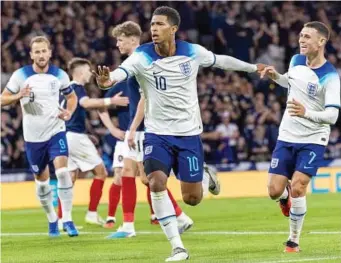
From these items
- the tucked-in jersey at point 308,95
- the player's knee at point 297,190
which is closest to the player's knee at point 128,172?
the tucked-in jersey at point 308,95

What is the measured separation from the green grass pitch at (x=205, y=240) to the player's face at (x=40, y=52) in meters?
2.39

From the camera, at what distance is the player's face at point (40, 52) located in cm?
1407

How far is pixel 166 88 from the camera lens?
1082 cm

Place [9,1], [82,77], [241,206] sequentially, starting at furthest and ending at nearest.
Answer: [9,1] → [241,206] → [82,77]

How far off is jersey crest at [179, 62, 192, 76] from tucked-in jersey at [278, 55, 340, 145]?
115 centimetres

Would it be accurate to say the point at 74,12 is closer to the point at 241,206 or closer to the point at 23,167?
the point at 23,167

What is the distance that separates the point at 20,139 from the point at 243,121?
616 cm

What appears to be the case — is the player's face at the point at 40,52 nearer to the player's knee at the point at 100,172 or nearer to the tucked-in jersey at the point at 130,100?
the tucked-in jersey at the point at 130,100

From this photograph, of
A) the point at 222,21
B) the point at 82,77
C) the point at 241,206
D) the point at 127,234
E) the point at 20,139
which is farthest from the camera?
the point at 222,21

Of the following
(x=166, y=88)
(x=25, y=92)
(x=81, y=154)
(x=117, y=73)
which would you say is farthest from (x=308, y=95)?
(x=81, y=154)

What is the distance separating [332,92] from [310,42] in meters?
0.67

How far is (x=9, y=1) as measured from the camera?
85.8 ft

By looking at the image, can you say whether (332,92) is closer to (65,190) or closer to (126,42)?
(126,42)

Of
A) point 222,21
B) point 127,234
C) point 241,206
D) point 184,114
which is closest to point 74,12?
point 222,21
